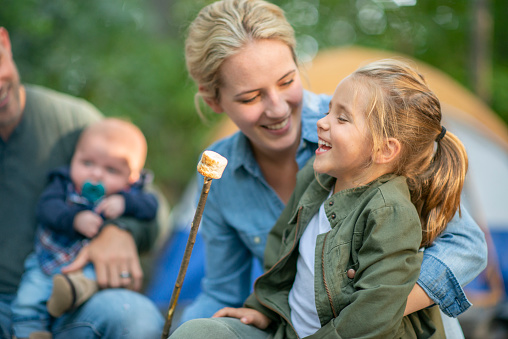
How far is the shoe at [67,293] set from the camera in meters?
1.70

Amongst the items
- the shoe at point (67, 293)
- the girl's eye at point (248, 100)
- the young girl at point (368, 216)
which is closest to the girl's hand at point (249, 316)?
the young girl at point (368, 216)

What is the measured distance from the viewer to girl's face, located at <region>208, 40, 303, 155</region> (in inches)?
63.8

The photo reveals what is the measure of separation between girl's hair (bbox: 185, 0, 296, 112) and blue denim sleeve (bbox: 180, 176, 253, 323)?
15.0 inches

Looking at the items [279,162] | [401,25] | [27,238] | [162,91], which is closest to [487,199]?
[279,162]

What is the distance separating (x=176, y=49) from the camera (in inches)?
272

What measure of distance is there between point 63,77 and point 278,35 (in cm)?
289

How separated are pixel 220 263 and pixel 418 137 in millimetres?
863

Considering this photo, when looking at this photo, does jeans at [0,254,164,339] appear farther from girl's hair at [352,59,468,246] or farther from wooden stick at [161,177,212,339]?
girl's hair at [352,59,468,246]

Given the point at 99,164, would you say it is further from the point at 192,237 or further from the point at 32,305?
the point at 192,237

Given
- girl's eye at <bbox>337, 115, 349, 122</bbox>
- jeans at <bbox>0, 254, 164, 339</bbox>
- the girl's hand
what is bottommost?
jeans at <bbox>0, 254, 164, 339</bbox>

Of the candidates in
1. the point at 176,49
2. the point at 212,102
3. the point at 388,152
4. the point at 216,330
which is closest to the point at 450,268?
the point at 388,152

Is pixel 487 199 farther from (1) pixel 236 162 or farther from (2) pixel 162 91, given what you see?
(2) pixel 162 91

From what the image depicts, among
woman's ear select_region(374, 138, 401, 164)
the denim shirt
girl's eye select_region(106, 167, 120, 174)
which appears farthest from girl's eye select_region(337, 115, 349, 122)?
girl's eye select_region(106, 167, 120, 174)

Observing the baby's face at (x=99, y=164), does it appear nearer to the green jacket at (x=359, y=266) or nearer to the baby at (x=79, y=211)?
the baby at (x=79, y=211)
